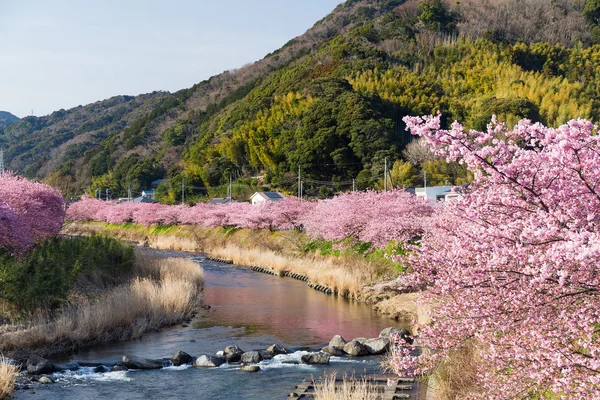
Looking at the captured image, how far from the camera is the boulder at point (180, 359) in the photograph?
15289 mm

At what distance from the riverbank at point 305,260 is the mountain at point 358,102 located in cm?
1278

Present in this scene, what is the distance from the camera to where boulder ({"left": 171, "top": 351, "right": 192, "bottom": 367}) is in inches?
602

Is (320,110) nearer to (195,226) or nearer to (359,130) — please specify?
(359,130)

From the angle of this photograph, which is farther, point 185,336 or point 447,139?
point 185,336

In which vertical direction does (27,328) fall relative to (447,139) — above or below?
below

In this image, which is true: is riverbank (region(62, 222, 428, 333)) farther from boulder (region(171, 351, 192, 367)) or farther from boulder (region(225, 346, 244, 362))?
boulder (region(171, 351, 192, 367))

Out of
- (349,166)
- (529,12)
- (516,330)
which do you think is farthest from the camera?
(529,12)

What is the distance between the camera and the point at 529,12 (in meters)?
139

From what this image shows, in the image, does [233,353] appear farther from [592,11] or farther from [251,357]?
[592,11]

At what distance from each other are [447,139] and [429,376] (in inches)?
326

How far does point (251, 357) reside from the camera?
15.6 meters

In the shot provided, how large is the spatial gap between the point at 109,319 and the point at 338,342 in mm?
7041

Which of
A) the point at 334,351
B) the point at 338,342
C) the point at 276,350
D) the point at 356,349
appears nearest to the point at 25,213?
the point at 276,350

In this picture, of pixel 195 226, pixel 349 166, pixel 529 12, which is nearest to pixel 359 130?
pixel 349 166
